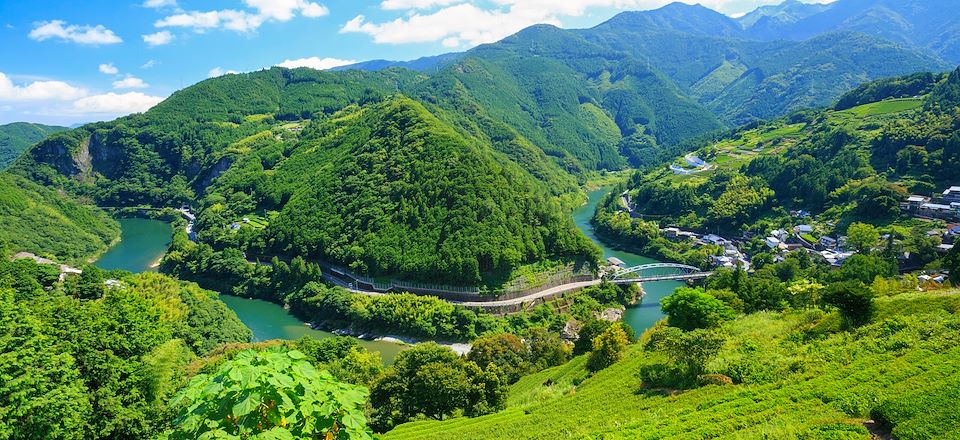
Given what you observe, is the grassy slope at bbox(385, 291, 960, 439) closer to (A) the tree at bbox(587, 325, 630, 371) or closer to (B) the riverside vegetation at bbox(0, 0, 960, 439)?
(B) the riverside vegetation at bbox(0, 0, 960, 439)

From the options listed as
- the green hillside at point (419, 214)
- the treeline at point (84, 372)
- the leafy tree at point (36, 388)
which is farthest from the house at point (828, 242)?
the leafy tree at point (36, 388)

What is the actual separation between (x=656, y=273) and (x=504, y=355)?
37.6m

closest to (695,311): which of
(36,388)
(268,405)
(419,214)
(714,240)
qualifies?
(268,405)

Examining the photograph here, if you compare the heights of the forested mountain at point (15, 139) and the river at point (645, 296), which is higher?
the forested mountain at point (15, 139)

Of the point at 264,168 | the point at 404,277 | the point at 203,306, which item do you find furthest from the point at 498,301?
the point at 264,168

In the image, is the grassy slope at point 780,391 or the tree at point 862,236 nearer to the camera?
the grassy slope at point 780,391

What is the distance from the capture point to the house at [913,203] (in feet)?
186

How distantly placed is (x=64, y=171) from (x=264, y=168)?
57103 millimetres

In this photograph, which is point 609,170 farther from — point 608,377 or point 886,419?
point 886,419

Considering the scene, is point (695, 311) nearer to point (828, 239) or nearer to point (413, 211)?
point (413, 211)

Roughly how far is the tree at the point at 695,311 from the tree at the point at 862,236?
34.9m

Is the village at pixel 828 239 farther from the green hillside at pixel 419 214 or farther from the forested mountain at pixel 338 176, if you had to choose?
the forested mountain at pixel 338 176

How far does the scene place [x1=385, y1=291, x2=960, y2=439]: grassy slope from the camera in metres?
13.5

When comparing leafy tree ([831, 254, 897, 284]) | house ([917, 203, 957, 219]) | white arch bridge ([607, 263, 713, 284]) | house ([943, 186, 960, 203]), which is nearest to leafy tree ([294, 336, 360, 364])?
white arch bridge ([607, 263, 713, 284])
